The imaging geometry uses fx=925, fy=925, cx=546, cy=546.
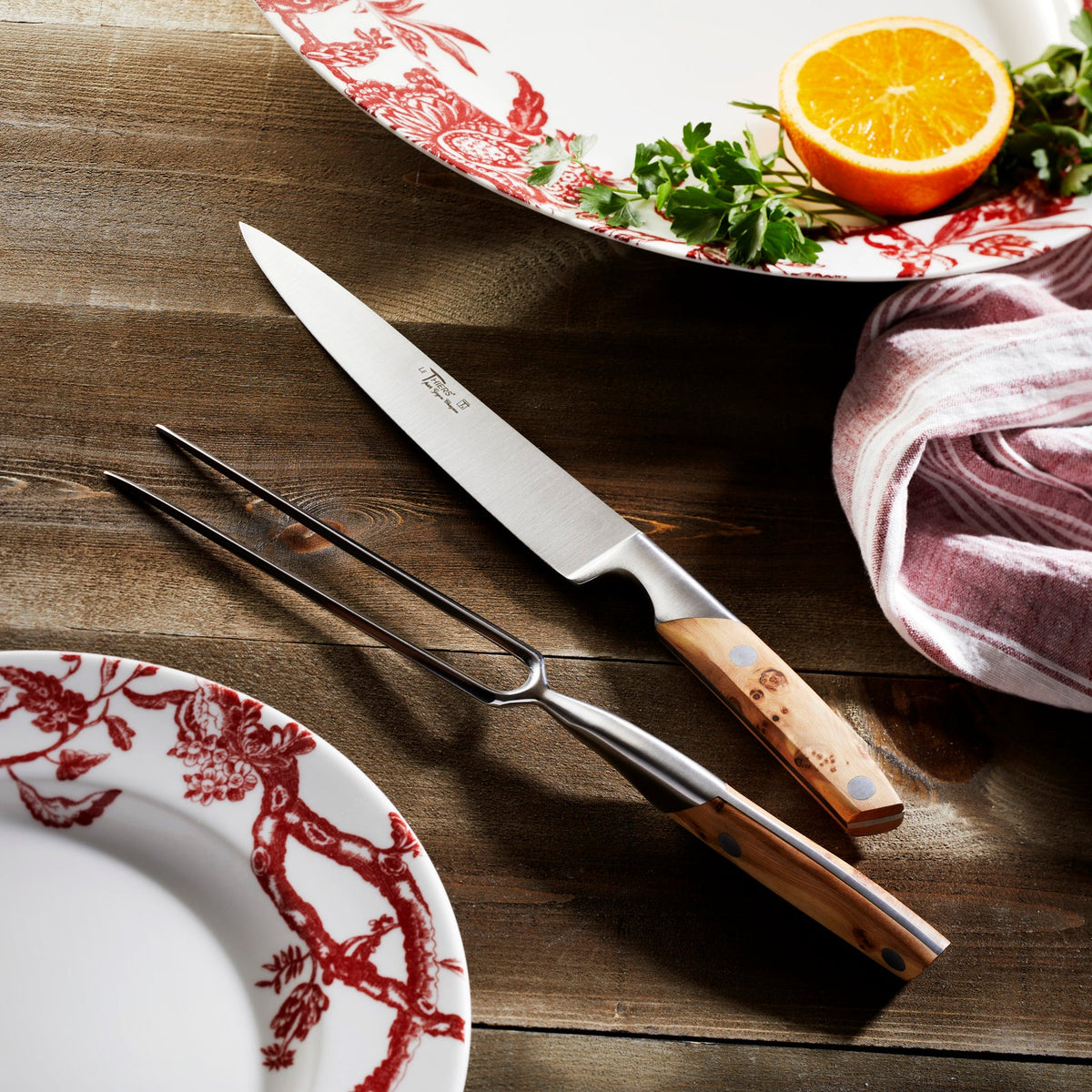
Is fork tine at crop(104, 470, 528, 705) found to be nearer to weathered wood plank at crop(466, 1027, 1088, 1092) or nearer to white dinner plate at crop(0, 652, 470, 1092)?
white dinner plate at crop(0, 652, 470, 1092)

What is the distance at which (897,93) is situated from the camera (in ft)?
2.09

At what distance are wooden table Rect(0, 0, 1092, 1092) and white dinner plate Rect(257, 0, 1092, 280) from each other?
0.21 ft

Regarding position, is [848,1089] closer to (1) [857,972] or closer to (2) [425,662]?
(1) [857,972]

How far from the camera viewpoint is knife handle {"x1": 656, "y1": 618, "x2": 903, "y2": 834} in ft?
A: 1.66

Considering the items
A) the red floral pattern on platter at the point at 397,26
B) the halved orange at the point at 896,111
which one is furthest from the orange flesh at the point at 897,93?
the red floral pattern on platter at the point at 397,26

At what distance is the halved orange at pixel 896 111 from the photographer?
2.01 feet

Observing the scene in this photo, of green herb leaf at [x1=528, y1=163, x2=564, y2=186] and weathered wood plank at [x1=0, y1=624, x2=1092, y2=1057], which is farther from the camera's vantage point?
green herb leaf at [x1=528, y1=163, x2=564, y2=186]

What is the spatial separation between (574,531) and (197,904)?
0.30 meters

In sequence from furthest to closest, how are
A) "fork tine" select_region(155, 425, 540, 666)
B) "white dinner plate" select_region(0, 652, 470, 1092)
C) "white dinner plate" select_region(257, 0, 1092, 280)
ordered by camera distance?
"white dinner plate" select_region(257, 0, 1092, 280), "fork tine" select_region(155, 425, 540, 666), "white dinner plate" select_region(0, 652, 470, 1092)

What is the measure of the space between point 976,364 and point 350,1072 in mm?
543

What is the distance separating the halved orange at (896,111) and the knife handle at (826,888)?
426 mm

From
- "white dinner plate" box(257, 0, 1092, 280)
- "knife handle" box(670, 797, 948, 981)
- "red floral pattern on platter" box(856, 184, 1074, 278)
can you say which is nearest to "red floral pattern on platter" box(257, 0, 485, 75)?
"white dinner plate" box(257, 0, 1092, 280)

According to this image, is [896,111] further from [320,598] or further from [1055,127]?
[320,598]

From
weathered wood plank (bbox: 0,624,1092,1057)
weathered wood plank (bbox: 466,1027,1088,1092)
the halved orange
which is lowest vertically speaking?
weathered wood plank (bbox: 466,1027,1088,1092)
